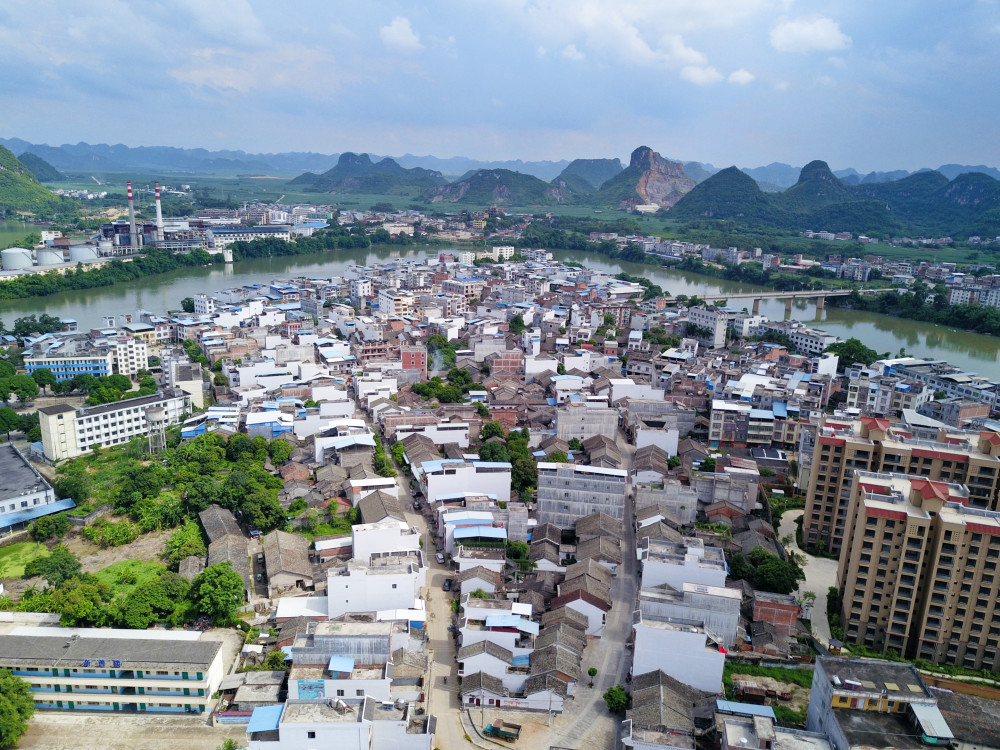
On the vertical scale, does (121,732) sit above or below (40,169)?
below

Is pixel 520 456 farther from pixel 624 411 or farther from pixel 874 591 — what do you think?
pixel 874 591

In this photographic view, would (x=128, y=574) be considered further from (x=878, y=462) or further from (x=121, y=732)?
(x=878, y=462)

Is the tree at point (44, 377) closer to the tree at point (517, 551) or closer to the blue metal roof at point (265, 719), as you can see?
the tree at point (517, 551)

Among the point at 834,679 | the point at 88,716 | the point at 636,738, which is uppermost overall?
the point at 834,679

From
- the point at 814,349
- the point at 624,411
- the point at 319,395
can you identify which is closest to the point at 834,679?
the point at 624,411

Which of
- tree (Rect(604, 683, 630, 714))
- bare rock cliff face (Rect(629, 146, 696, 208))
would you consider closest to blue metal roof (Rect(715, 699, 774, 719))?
tree (Rect(604, 683, 630, 714))

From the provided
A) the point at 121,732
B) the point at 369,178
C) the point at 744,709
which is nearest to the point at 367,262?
the point at 121,732
